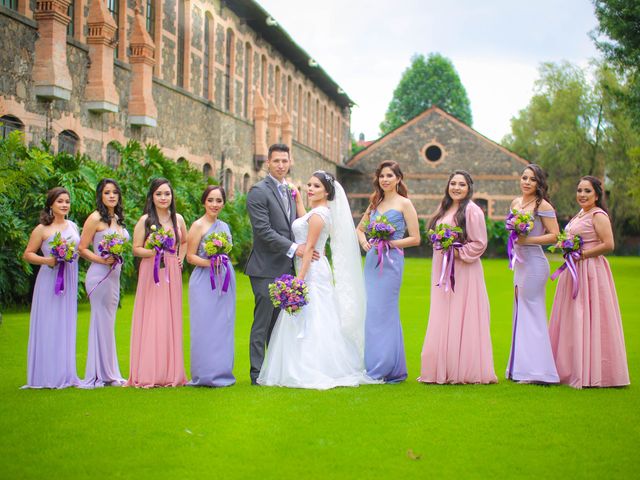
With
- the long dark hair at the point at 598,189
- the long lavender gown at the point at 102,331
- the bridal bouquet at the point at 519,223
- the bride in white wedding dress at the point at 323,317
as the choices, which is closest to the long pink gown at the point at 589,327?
the long dark hair at the point at 598,189

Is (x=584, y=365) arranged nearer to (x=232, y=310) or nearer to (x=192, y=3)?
(x=232, y=310)

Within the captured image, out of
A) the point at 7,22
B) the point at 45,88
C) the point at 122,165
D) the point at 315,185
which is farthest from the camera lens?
the point at 122,165

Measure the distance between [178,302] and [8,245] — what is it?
6349 millimetres

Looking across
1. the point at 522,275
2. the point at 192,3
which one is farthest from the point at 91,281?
the point at 192,3

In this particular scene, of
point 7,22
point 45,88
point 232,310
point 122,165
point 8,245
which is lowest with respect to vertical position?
point 232,310

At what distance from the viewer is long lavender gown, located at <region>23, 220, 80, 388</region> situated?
727cm

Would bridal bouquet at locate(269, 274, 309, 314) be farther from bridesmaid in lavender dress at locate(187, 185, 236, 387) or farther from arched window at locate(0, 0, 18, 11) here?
arched window at locate(0, 0, 18, 11)

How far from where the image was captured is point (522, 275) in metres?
7.77

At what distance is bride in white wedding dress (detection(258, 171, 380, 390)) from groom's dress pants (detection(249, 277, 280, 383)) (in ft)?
0.26

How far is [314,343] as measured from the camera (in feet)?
23.7

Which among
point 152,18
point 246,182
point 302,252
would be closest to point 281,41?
point 246,182

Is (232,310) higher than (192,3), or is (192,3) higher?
(192,3)

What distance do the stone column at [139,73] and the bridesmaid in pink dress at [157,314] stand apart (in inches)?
536

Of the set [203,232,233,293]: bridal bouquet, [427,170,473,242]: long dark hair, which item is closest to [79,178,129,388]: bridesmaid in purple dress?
[203,232,233,293]: bridal bouquet
